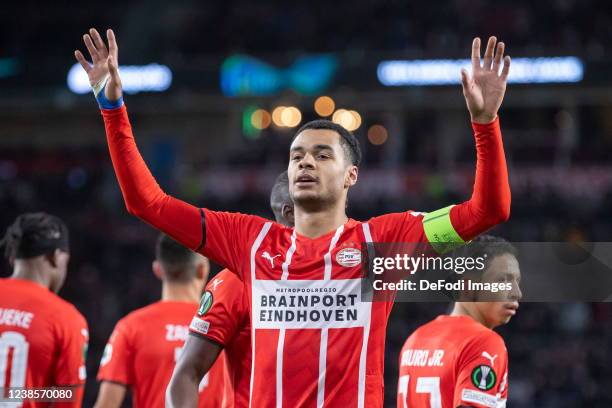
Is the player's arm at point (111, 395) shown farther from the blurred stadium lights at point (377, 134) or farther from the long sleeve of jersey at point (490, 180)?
the blurred stadium lights at point (377, 134)

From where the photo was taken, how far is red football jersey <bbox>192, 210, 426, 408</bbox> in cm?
353

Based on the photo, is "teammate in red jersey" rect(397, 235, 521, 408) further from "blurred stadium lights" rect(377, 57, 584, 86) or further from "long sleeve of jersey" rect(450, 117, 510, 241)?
"blurred stadium lights" rect(377, 57, 584, 86)

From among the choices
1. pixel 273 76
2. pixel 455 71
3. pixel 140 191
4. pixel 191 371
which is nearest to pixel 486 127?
pixel 140 191

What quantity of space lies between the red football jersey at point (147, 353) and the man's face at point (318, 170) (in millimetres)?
1559

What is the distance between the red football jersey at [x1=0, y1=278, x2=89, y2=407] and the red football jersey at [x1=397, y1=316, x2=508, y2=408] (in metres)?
1.68

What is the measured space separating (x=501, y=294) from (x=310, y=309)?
154cm

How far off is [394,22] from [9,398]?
17.3 meters

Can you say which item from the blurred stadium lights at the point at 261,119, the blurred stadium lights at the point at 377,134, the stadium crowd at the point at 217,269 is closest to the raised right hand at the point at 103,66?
the stadium crowd at the point at 217,269

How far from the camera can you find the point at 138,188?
142 inches

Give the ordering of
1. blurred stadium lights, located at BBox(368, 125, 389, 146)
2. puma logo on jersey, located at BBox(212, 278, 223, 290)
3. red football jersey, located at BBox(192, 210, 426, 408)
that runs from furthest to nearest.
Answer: blurred stadium lights, located at BBox(368, 125, 389, 146) < puma logo on jersey, located at BBox(212, 278, 223, 290) < red football jersey, located at BBox(192, 210, 426, 408)

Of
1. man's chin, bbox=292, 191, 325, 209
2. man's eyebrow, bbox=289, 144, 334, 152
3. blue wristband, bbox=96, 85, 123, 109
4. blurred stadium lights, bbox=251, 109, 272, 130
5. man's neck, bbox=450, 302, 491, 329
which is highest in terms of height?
blurred stadium lights, bbox=251, 109, 272, 130

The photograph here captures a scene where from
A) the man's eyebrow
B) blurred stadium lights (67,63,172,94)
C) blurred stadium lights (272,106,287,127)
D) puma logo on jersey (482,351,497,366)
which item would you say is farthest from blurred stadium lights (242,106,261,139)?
the man's eyebrow

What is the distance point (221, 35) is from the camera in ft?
71.1

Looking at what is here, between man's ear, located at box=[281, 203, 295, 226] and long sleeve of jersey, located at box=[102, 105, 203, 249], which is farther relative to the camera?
man's ear, located at box=[281, 203, 295, 226]
